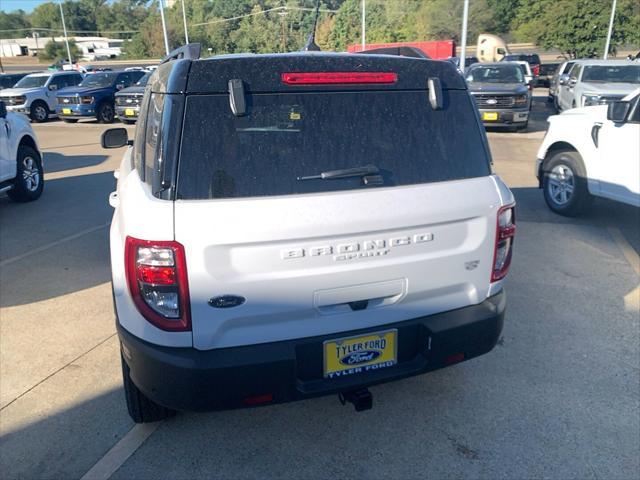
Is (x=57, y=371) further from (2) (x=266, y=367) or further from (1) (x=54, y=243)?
(1) (x=54, y=243)

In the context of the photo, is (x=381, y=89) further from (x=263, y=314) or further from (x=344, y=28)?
(x=344, y=28)

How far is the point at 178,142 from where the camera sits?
226 cm

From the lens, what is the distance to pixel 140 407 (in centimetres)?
294

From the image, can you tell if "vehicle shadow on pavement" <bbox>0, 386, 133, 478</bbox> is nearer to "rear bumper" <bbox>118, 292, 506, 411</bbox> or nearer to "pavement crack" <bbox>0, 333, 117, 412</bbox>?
"pavement crack" <bbox>0, 333, 117, 412</bbox>

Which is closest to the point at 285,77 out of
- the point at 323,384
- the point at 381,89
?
the point at 381,89

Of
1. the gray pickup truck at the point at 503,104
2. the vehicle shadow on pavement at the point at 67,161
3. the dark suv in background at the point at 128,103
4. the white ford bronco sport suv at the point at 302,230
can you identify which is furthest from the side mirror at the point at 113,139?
the dark suv in background at the point at 128,103

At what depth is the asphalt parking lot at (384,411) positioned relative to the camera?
275 cm

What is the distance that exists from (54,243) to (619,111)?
642cm

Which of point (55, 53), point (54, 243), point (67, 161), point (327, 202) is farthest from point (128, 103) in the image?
point (55, 53)

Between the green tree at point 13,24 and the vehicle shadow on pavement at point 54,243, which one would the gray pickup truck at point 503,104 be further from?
the green tree at point 13,24

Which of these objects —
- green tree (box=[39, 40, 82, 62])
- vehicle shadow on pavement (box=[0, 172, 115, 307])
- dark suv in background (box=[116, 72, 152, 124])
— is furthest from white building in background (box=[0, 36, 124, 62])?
vehicle shadow on pavement (box=[0, 172, 115, 307])

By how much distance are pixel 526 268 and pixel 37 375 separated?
430cm

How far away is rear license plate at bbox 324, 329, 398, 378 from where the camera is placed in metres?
2.50

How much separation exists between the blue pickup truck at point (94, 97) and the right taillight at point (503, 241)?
1834cm
